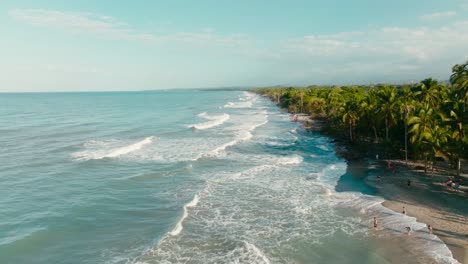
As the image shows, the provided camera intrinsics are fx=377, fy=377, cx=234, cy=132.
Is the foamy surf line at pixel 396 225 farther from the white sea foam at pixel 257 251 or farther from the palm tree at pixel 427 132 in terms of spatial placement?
the white sea foam at pixel 257 251

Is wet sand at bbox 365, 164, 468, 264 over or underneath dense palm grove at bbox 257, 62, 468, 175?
underneath

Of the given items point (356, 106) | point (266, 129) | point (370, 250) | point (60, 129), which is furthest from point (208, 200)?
point (60, 129)

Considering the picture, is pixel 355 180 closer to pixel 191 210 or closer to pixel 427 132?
pixel 427 132

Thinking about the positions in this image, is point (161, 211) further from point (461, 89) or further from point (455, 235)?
point (461, 89)

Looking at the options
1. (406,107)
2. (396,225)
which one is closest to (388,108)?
(406,107)

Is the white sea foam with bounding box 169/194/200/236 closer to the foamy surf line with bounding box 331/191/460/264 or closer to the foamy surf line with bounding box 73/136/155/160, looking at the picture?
the foamy surf line with bounding box 331/191/460/264

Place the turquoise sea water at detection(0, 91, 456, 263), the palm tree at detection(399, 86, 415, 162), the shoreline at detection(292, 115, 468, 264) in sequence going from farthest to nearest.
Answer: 1. the palm tree at detection(399, 86, 415, 162)
2. the shoreline at detection(292, 115, 468, 264)
3. the turquoise sea water at detection(0, 91, 456, 263)

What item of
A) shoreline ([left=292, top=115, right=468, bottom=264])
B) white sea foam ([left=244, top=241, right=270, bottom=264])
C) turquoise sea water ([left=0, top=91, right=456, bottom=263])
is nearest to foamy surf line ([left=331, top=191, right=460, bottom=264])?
turquoise sea water ([left=0, top=91, right=456, bottom=263])
